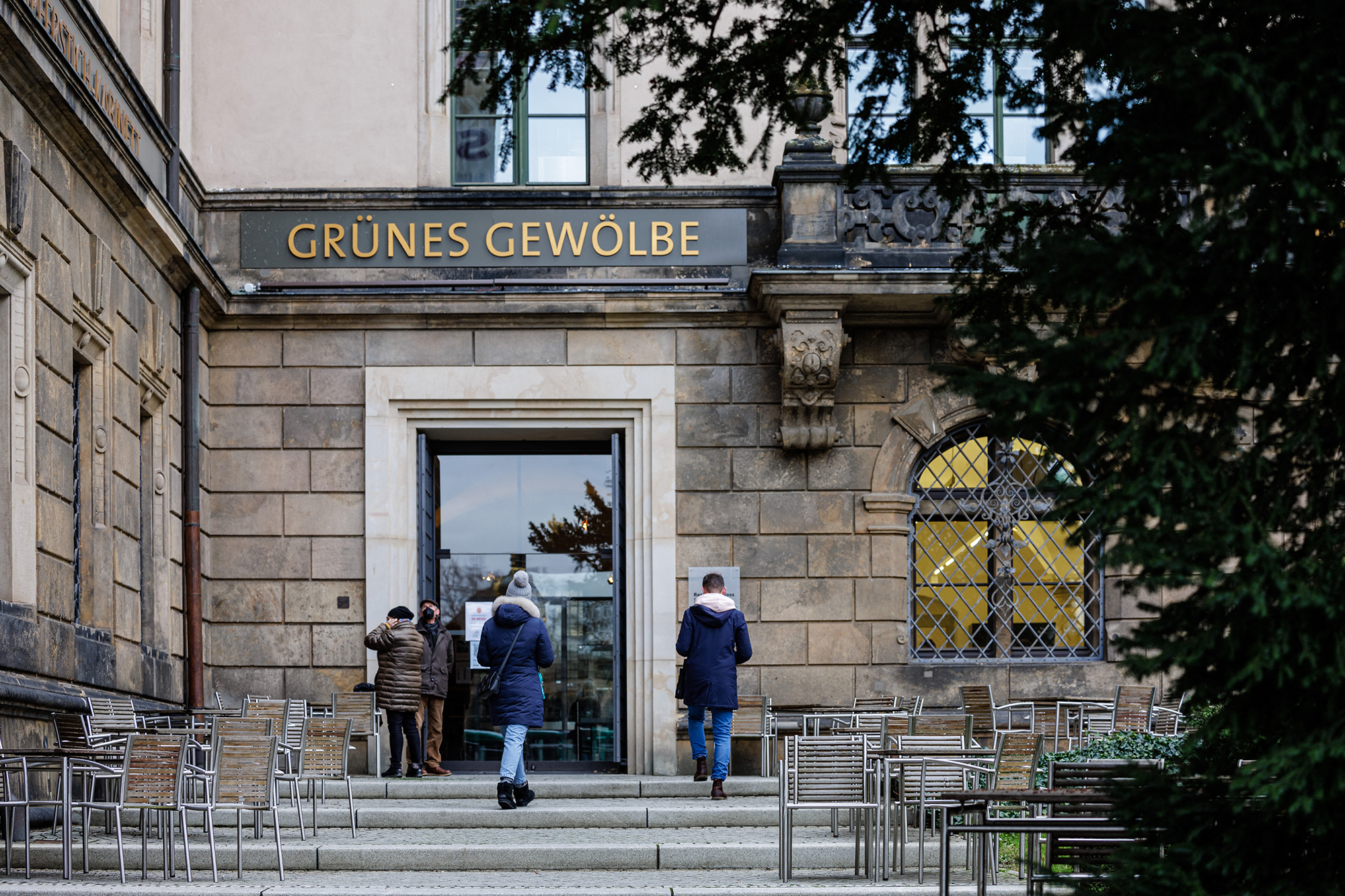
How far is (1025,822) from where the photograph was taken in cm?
616

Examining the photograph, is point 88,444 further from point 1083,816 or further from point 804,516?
point 1083,816

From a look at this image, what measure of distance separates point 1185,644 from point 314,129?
41.2ft

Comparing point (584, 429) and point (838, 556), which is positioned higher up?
point (584, 429)

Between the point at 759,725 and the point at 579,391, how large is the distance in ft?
11.2

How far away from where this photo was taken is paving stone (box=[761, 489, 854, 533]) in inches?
569

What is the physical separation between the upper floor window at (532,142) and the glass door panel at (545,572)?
2.55m

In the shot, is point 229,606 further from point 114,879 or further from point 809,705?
point 114,879

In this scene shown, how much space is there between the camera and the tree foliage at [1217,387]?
11.5 feet

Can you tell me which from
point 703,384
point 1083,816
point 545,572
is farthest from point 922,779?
point 545,572

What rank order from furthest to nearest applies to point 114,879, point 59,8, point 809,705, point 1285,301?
point 809,705 < point 59,8 < point 114,879 < point 1285,301

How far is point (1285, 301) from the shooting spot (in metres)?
3.76

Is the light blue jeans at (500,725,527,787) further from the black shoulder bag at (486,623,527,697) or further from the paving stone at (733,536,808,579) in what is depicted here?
the paving stone at (733,536,808,579)

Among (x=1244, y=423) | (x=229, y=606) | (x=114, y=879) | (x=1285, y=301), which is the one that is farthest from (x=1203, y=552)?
(x=229, y=606)

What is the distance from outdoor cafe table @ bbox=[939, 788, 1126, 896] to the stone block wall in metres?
5.46
